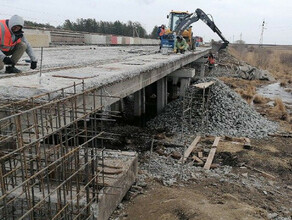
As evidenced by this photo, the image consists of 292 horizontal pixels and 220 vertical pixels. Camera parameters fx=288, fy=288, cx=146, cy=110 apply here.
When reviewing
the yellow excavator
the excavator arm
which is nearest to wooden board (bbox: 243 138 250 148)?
the yellow excavator

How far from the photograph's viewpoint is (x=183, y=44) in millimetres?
16984

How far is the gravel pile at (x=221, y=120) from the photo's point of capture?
497 inches

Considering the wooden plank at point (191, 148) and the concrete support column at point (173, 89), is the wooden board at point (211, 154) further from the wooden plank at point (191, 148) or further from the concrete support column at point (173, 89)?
the concrete support column at point (173, 89)

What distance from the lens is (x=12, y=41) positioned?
6.45 meters

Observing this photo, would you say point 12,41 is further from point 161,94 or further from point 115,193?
point 161,94

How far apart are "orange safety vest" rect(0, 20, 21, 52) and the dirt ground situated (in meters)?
4.30

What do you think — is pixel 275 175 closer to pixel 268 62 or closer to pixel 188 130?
pixel 188 130

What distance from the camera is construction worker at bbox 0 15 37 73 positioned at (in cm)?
614

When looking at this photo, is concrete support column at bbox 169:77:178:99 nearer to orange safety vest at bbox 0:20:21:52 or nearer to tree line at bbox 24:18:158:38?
orange safety vest at bbox 0:20:21:52

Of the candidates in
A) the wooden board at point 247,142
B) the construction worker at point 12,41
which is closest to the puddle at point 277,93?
the wooden board at point 247,142

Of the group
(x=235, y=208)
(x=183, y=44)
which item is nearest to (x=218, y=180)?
(x=235, y=208)

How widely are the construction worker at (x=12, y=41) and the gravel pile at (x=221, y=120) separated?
774 centimetres

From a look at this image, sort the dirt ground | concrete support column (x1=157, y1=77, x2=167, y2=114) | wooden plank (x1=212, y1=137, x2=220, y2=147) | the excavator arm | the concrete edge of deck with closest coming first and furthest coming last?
the concrete edge of deck → the dirt ground → wooden plank (x1=212, y1=137, x2=220, y2=147) → concrete support column (x1=157, y1=77, x2=167, y2=114) → the excavator arm

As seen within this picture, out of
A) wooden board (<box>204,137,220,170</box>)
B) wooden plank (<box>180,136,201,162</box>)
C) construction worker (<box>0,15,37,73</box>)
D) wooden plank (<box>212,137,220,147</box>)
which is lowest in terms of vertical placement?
wooden plank (<box>180,136,201,162</box>)
